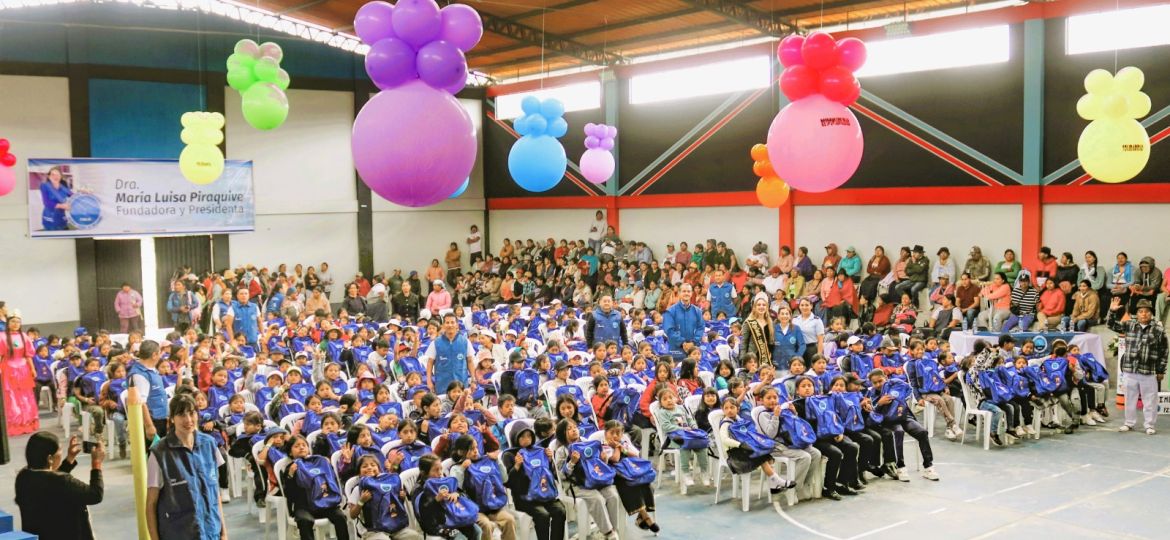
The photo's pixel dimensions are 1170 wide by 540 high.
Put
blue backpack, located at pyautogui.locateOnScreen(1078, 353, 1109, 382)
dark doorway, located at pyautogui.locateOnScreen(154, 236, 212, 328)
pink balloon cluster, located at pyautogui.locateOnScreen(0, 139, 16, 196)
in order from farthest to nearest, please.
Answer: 1. dark doorway, located at pyautogui.locateOnScreen(154, 236, 212, 328)
2. pink balloon cluster, located at pyautogui.locateOnScreen(0, 139, 16, 196)
3. blue backpack, located at pyautogui.locateOnScreen(1078, 353, 1109, 382)

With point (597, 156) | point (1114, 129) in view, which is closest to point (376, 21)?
point (1114, 129)

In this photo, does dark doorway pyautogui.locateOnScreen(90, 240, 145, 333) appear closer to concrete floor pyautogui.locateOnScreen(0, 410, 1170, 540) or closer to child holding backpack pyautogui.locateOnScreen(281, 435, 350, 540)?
concrete floor pyautogui.locateOnScreen(0, 410, 1170, 540)

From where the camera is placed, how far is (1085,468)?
29.2ft

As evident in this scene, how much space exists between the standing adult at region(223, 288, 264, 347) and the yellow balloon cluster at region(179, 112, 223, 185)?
2.19m

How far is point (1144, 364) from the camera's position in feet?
33.4

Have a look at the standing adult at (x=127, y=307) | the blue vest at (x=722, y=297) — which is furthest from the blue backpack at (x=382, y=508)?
the standing adult at (x=127, y=307)

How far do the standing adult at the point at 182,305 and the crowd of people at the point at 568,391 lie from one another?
49mm

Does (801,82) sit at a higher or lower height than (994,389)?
higher

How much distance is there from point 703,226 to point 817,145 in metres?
13.2

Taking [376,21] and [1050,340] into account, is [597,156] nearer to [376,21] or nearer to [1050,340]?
[1050,340]

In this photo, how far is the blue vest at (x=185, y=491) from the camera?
A: 4539mm

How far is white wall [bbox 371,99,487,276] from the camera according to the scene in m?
23.5

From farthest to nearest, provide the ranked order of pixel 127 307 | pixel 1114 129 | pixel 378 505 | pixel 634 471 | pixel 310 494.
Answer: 1. pixel 127 307
2. pixel 1114 129
3. pixel 634 471
4. pixel 310 494
5. pixel 378 505

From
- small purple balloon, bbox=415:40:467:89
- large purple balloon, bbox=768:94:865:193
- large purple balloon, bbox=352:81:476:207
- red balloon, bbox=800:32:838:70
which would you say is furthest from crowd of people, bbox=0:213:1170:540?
red balloon, bbox=800:32:838:70
